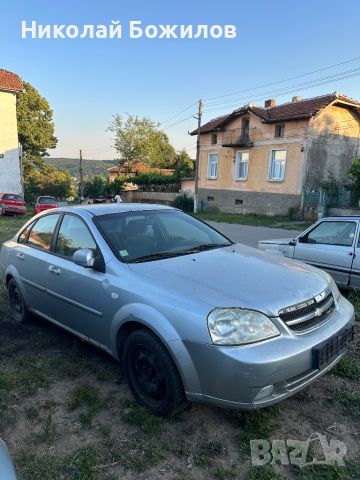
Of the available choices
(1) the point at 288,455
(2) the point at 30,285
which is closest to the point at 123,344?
(1) the point at 288,455

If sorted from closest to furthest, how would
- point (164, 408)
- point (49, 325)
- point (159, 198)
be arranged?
point (164, 408) < point (49, 325) < point (159, 198)

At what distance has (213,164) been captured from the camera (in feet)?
97.7

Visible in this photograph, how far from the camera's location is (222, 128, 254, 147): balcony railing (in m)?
26.0

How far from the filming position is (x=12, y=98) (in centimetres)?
3253

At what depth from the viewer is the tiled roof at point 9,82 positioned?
3155 cm

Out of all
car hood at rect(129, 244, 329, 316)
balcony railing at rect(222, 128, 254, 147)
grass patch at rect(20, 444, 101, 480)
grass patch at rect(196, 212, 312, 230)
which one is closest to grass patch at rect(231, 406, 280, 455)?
car hood at rect(129, 244, 329, 316)

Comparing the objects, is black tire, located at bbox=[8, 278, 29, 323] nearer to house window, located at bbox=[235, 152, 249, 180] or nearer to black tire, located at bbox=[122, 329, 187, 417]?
black tire, located at bbox=[122, 329, 187, 417]

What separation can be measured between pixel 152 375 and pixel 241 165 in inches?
1018

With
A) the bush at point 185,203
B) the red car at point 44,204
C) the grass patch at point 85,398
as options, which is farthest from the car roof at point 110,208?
the bush at point 185,203

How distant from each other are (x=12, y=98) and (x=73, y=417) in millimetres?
35317

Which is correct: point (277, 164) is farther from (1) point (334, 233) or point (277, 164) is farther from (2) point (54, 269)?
(2) point (54, 269)

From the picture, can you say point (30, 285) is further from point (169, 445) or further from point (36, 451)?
point (169, 445)

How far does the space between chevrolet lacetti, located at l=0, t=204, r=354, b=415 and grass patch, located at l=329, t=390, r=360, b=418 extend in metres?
0.40
